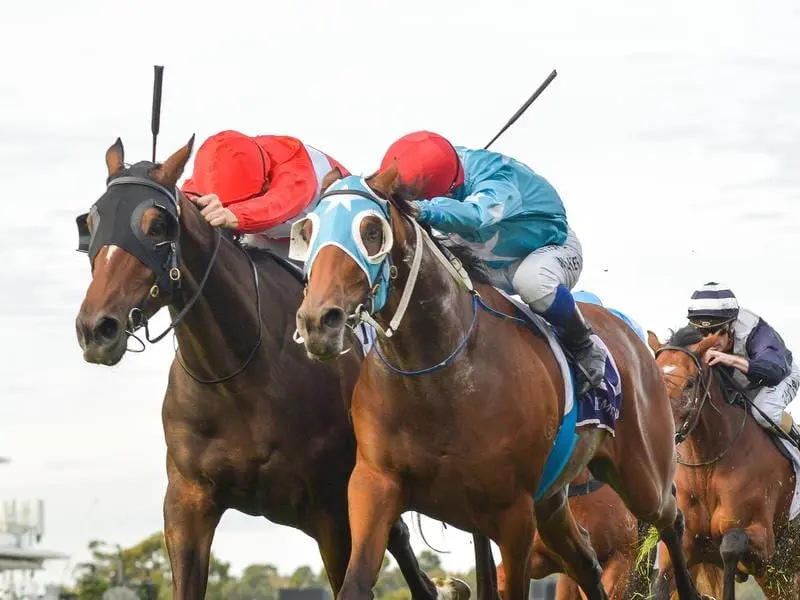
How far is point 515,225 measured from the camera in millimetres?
8562

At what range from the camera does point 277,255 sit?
877 centimetres

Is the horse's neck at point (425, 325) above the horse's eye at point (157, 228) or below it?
below

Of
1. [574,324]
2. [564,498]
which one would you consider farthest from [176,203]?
[564,498]

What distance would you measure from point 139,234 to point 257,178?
1.18 metres

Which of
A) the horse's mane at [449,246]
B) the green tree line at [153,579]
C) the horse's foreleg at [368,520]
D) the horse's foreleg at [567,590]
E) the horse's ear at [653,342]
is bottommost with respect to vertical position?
the green tree line at [153,579]

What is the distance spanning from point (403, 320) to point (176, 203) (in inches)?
44.2

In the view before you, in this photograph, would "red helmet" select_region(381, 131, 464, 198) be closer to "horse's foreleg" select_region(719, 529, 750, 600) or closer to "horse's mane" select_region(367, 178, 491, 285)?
"horse's mane" select_region(367, 178, 491, 285)

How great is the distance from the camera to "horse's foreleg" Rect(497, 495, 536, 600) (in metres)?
7.79

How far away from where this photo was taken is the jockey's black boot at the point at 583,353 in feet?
28.1

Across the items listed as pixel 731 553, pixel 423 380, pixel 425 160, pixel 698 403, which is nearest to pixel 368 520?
pixel 423 380

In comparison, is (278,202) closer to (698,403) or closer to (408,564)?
(408,564)

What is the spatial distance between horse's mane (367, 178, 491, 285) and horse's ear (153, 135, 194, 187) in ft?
3.26

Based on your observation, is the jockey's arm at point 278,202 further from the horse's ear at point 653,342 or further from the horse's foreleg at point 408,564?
the horse's ear at point 653,342

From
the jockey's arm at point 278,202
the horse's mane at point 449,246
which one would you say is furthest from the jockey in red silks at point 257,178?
the horse's mane at point 449,246
